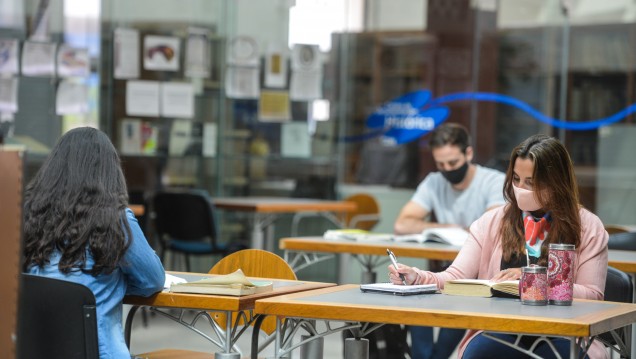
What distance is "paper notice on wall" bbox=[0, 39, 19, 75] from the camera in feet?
24.0

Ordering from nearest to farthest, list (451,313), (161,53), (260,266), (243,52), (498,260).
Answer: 1. (451,313)
2. (498,260)
3. (260,266)
4. (161,53)
5. (243,52)

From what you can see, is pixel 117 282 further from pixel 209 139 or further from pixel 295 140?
pixel 295 140

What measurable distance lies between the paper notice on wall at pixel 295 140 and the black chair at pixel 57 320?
5.81m

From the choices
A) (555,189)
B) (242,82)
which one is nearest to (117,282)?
(555,189)

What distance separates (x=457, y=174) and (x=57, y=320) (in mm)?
2952

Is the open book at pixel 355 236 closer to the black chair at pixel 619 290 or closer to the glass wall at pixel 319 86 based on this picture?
the black chair at pixel 619 290

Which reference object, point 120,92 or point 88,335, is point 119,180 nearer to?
point 88,335

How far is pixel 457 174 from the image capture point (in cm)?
542

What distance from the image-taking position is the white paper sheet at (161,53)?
7.95m

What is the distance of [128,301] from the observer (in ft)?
10.3

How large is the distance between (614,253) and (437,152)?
43.2 inches

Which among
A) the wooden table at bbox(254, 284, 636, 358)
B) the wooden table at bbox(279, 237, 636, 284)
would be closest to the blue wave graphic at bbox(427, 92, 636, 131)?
the wooden table at bbox(279, 237, 636, 284)

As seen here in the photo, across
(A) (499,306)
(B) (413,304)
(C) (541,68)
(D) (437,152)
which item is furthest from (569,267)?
(C) (541,68)

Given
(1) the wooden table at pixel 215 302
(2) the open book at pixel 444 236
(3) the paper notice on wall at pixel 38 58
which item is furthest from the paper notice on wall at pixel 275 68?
(1) the wooden table at pixel 215 302
